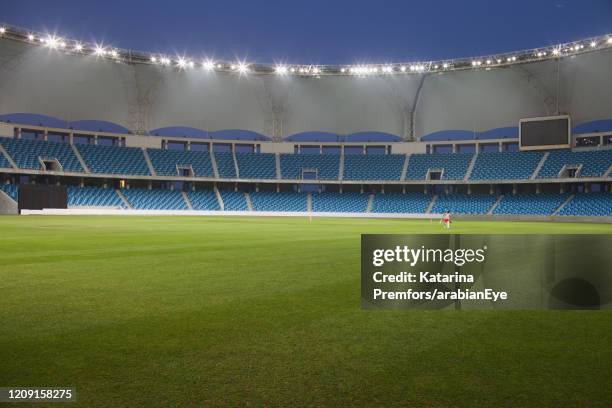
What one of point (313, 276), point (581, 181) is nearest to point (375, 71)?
point (581, 181)

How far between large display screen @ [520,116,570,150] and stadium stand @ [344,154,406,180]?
19168 mm

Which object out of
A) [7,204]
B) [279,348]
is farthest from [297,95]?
[279,348]

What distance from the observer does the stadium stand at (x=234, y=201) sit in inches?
2788

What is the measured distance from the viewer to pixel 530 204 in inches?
2450

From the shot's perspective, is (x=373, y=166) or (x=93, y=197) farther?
(x=373, y=166)

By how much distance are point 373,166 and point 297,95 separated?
17.7 meters

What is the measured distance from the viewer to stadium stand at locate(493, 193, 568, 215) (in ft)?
198

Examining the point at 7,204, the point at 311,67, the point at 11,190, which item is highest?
the point at 311,67

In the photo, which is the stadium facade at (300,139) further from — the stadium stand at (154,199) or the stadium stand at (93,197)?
the stadium stand at (154,199)

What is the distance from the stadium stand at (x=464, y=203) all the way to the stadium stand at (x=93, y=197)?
46.0 metres

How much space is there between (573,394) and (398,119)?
7651 cm

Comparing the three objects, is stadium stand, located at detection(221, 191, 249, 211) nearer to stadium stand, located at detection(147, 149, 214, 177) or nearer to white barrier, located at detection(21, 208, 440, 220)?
white barrier, located at detection(21, 208, 440, 220)

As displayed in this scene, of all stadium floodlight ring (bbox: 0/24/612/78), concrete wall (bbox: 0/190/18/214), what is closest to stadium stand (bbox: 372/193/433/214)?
stadium floodlight ring (bbox: 0/24/612/78)

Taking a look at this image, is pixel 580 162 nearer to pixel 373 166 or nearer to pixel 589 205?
pixel 589 205
